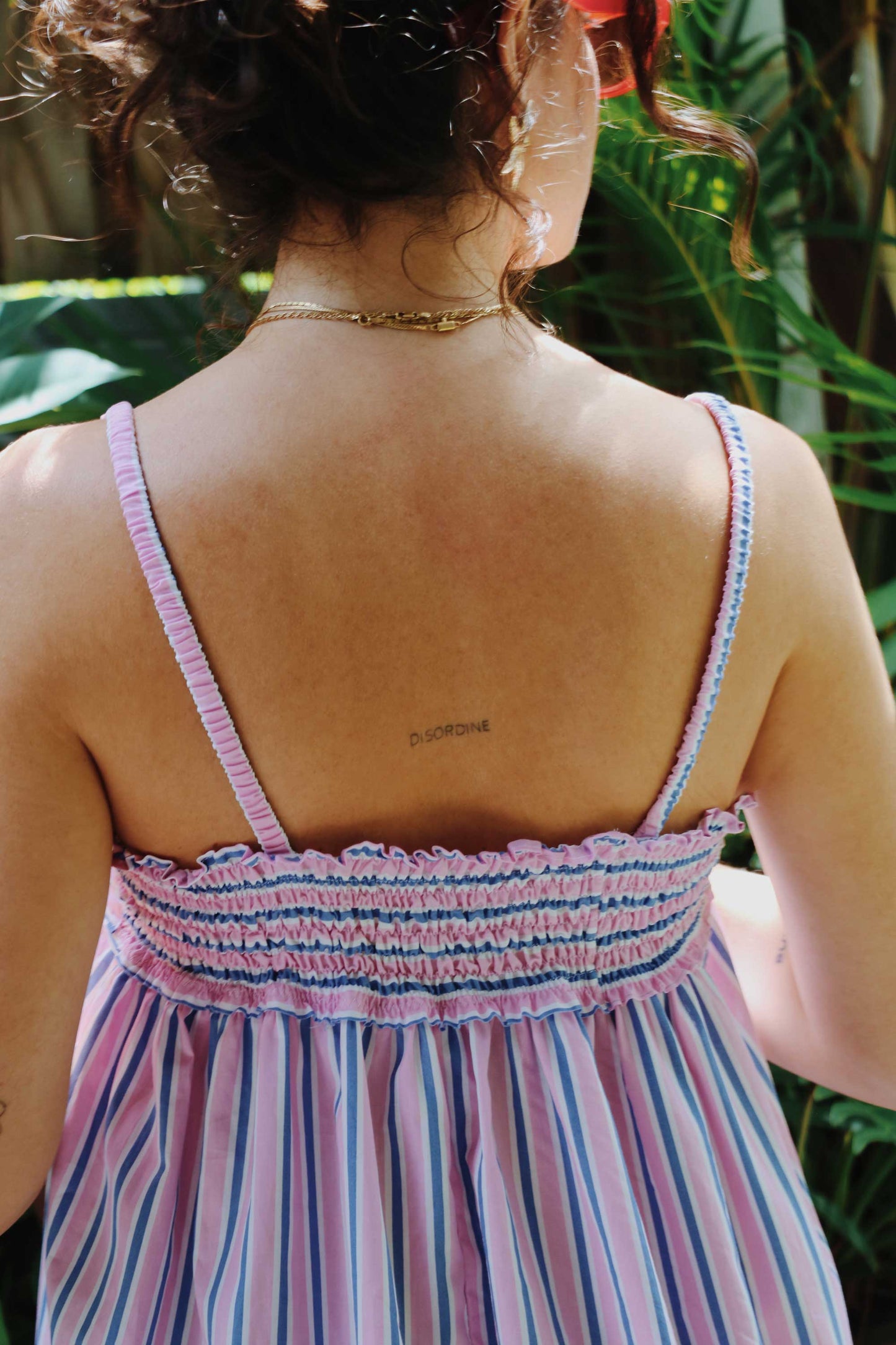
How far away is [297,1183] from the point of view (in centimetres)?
67

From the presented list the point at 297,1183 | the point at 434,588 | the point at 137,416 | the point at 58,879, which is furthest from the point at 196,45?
the point at 297,1183

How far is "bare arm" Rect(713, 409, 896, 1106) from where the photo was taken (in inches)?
25.5

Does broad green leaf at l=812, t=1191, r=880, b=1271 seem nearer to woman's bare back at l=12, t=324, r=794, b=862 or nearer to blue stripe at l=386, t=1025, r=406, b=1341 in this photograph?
blue stripe at l=386, t=1025, r=406, b=1341

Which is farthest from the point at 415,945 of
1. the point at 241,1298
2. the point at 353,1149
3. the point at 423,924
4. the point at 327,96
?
the point at 327,96

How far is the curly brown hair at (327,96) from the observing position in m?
0.56

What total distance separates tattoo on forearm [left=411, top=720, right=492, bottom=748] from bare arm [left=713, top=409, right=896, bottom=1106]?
0.20 metres

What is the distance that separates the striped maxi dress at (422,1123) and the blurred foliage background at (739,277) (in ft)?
2.64

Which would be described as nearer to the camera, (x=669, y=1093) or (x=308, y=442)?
(x=308, y=442)

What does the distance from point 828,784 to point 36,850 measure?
1.61ft

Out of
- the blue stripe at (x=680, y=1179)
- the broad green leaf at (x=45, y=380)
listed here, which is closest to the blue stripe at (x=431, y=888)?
the blue stripe at (x=680, y=1179)

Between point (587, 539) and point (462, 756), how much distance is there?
145mm

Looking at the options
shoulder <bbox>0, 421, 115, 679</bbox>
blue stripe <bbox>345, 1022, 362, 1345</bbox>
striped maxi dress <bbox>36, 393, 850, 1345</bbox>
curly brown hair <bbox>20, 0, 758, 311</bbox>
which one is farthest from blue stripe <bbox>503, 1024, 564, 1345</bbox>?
curly brown hair <bbox>20, 0, 758, 311</bbox>

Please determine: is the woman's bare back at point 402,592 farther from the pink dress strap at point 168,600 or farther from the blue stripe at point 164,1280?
the blue stripe at point 164,1280

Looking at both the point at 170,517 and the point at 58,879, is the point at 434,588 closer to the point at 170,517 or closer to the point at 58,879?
the point at 170,517
